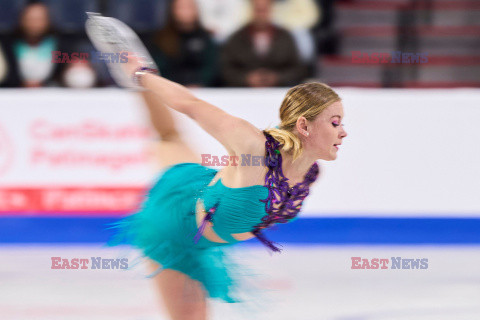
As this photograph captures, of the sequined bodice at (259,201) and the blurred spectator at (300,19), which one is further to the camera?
the blurred spectator at (300,19)

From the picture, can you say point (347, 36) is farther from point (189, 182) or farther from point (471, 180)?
point (189, 182)

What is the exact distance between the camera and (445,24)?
22.5ft

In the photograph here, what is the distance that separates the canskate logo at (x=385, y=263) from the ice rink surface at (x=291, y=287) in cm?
4

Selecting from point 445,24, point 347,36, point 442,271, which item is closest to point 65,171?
point 442,271

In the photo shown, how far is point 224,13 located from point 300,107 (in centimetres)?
384

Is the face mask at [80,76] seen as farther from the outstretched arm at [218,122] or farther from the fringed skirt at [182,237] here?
the outstretched arm at [218,122]

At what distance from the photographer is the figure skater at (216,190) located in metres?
2.33

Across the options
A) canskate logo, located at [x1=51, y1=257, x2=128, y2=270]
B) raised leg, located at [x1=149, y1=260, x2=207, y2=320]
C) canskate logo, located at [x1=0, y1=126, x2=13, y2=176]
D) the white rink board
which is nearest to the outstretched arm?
raised leg, located at [x1=149, y1=260, x2=207, y2=320]

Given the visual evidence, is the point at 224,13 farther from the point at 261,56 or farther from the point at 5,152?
the point at 5,152

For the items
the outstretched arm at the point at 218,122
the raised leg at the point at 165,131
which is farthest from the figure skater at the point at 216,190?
the raised leg at the point at 165,131

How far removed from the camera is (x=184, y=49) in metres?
5.43

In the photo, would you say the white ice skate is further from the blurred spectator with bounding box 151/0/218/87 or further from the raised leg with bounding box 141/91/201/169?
the blurred spectator with bounding box 151/0/218/87

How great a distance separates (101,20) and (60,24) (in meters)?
3.14

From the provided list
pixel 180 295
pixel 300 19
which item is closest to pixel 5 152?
pixel 180 295
